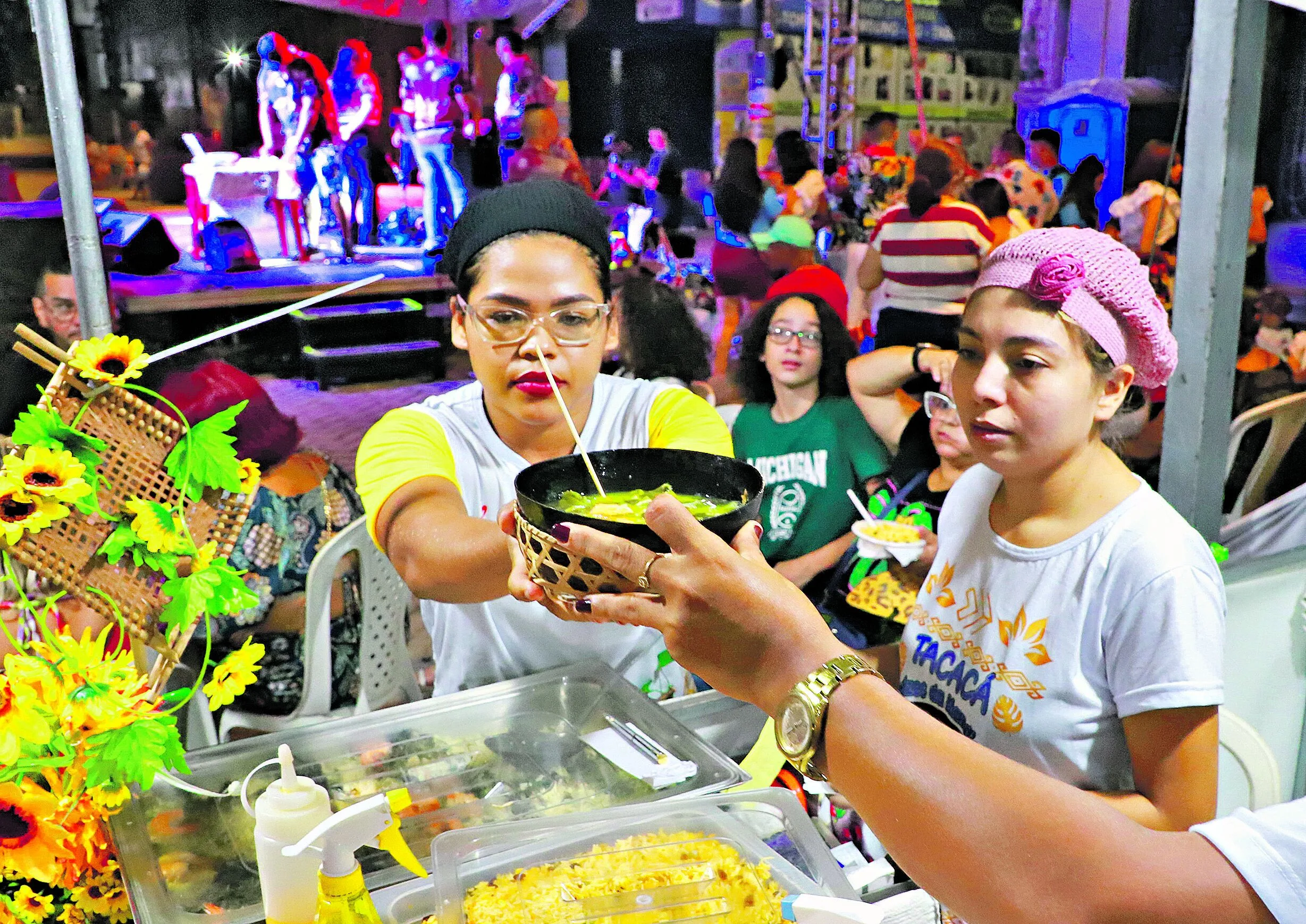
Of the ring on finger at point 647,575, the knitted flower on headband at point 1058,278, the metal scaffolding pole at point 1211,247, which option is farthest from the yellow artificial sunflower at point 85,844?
the metal scaffolding pole at point 1211,247

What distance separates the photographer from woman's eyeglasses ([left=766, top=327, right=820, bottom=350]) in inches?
89.0

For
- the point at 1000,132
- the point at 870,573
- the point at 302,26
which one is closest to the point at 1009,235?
the point at 1000,132

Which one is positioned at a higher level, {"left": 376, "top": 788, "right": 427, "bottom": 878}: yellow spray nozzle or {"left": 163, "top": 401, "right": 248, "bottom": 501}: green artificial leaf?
{"left": 163, "top": 401, "right": 248, "bottom": 501}: green artificial leaf

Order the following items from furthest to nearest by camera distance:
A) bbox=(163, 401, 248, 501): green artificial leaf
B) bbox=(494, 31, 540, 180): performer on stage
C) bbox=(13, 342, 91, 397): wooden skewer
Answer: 1. bbox=(494, 31, 540, 180): performer on stage
2. bbox=(163, 401, 248, 501): green artificial leaf
3. bbox=(13, 342, 91, 397): wooden skewer

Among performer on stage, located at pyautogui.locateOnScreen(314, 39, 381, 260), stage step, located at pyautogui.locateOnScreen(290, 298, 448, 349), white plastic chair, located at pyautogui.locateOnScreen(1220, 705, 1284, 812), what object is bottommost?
white plastic chair, located at pyautogui.locateOnScreen(1220, 705, 1284, 812)

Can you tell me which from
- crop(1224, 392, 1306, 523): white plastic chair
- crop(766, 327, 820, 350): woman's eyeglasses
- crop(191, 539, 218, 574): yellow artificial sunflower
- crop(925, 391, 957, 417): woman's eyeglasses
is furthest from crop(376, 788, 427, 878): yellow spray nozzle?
crop(1224, 392, 1306, 523): white plastic chair

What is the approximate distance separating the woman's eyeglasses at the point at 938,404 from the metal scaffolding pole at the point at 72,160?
1.74m

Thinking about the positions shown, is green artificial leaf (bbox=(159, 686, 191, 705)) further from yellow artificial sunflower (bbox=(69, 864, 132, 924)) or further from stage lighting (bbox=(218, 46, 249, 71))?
stage lighting (bbox=(218, 46, 249, 71))

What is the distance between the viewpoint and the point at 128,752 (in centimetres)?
114

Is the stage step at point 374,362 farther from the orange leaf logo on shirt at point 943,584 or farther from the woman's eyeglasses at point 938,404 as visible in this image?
the woman's eyeglasses at point 938,404

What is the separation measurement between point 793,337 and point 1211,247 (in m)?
1.09

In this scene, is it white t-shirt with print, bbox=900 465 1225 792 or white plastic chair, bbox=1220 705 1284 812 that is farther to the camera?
white plastic chair, bbox=1220 705 1284 812

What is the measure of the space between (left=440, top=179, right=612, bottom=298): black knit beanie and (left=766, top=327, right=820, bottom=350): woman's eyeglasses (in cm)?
52

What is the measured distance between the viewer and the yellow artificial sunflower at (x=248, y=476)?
1305 millimetres
